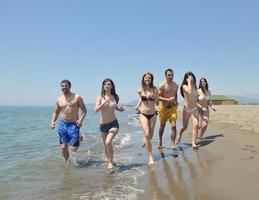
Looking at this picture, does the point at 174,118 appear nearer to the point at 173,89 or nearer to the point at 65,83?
the point at 173,89

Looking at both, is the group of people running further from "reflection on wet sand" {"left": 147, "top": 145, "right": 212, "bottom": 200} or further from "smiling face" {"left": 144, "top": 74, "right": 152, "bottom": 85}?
"reflection on wet sand" {"left": 147, "top": 145, "right": 212, "bottom": 200}

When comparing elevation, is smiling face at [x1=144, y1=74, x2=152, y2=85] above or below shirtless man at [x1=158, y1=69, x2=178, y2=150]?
above

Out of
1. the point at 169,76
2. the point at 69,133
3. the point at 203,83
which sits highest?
the point at 169,76

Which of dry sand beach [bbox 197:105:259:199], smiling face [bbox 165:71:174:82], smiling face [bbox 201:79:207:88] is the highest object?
smiling face [bbox 165:71:174:82]

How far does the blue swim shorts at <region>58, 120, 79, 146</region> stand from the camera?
763 cm

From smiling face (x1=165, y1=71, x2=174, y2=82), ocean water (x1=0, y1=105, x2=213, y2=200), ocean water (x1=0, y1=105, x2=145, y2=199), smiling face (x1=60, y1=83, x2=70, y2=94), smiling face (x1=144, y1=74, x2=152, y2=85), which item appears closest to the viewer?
ocean water (x1=0, y1=105, x2=213, y2=200)

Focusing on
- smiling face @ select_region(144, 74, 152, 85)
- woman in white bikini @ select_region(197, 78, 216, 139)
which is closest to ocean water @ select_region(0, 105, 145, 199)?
smiling face @ select_region(144, 74, 152, 85)

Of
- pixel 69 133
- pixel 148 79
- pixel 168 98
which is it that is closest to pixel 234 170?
pixel 148 79

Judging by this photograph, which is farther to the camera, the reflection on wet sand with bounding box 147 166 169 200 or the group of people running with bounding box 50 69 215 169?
the group of people running with bounding box 50 69 215 169

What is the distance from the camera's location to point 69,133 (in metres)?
7.68

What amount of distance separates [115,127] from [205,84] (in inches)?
155

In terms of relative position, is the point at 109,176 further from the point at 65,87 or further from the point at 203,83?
the point at 203,83

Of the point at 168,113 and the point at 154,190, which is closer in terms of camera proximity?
the point at 154,190

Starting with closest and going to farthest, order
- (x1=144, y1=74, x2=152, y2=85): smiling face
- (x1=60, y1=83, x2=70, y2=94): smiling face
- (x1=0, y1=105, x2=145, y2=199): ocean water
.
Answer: (x1=0, y1=105, x2=145, y2=199): ocean water < (x1=144, y1=74, x2=152, y2=85): smiling face < (x1=60, y1=83, x2=70, y2=94): smiling face
